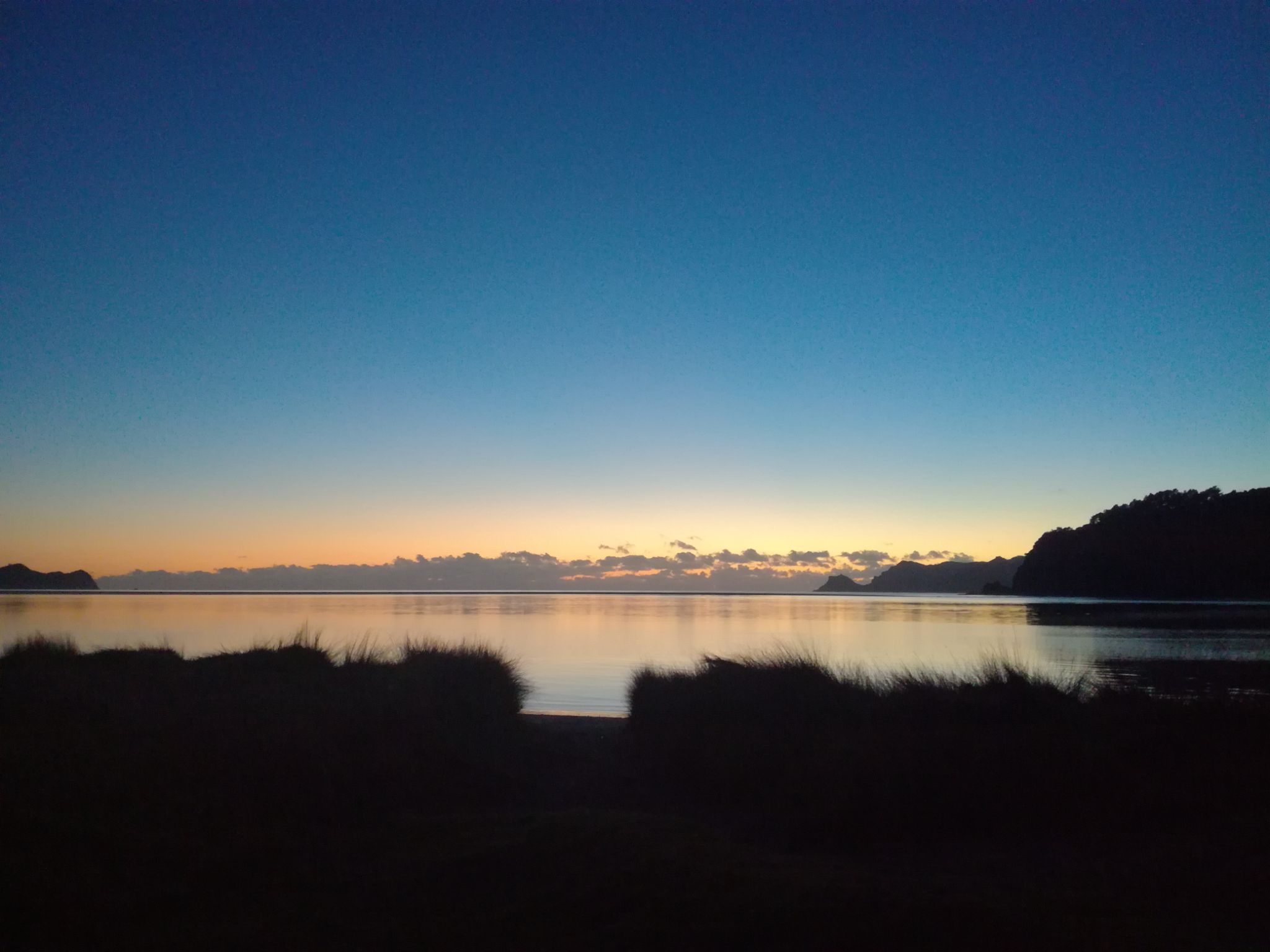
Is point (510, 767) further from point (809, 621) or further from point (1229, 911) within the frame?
point (809, 621)

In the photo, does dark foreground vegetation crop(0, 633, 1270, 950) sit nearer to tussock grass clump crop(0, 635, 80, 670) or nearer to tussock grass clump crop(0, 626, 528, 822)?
tussock grass clump crop(0, 626, 528, 822)

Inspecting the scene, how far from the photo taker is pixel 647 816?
809cm

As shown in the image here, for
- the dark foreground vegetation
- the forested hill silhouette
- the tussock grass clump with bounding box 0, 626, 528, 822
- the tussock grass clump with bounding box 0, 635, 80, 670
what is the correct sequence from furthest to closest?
1. the forested hill silhouette
2. the tussock grass clump with bounding box 0, 635, 80, 670
3. the tussock grass clump with bounding box 0, 626, 528, 822
4. the dark foreground vegetation

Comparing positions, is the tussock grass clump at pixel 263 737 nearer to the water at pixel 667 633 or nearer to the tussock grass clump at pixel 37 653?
the tussock grass clump at pixel 37 653

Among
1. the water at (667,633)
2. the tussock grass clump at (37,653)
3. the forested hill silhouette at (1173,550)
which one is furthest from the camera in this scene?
the forested hill silhouette at (1173,550)

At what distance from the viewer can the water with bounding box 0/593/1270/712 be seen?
24.6 m

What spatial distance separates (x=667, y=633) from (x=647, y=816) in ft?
103

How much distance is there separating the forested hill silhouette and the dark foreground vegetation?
88.7 m

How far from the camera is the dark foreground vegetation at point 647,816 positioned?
17.1 ft

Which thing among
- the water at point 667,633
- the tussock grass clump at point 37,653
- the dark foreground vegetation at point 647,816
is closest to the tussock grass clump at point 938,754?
the dark foreground vegetation at point 647,816

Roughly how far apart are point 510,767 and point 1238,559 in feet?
324

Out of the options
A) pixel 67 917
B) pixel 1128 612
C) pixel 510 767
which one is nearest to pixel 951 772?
pixel 510 767

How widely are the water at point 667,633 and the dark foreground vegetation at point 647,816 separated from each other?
18.4ft

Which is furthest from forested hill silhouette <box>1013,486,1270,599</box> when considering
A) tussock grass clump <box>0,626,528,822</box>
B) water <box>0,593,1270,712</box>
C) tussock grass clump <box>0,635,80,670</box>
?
tussock grass clump <box>0,635,80,670</box>
